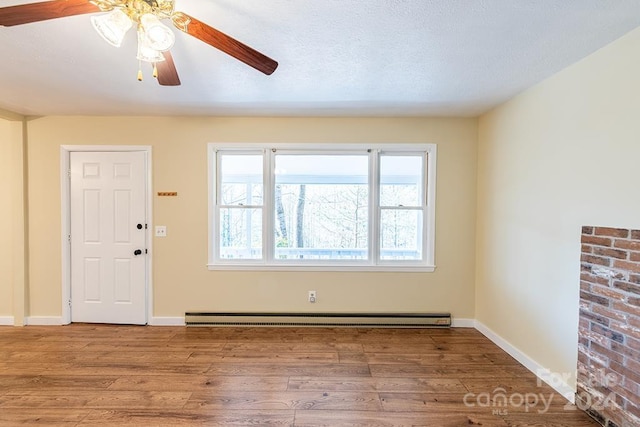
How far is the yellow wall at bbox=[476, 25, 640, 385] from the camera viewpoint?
175 cm

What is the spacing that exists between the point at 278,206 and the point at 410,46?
2099 millimetres

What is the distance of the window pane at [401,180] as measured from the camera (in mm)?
3344

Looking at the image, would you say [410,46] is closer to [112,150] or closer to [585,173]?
[585,173]

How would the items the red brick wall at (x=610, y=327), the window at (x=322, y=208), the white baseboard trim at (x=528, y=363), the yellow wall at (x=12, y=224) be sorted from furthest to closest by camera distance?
the window at (x=322, y=208)
the yellow wall at (x=12, y=224)
the white baseboard trim at (x=528, y=363)
the red brick wall at (x=610, y=327)

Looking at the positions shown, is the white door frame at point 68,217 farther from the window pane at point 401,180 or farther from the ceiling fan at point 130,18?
the window pane at point 401,180

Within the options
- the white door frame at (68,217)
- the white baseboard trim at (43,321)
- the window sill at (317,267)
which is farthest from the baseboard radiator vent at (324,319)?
the white baseboard trim at (43,321)

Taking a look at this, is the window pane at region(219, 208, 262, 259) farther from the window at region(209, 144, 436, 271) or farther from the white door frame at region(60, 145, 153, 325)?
the white door frame at region(60, 145, 153, 325)

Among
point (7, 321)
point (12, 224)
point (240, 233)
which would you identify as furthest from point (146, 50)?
point (7, 321)

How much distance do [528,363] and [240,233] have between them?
306 centimetres

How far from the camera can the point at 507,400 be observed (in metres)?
2.06

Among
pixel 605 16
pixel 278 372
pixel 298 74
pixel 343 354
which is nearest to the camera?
pixel 605 16

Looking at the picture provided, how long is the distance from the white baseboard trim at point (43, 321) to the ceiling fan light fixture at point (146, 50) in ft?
11.3

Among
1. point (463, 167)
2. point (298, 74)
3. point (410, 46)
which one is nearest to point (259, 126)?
point (298, 74)

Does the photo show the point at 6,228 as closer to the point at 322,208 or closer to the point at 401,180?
the point at 322,208
